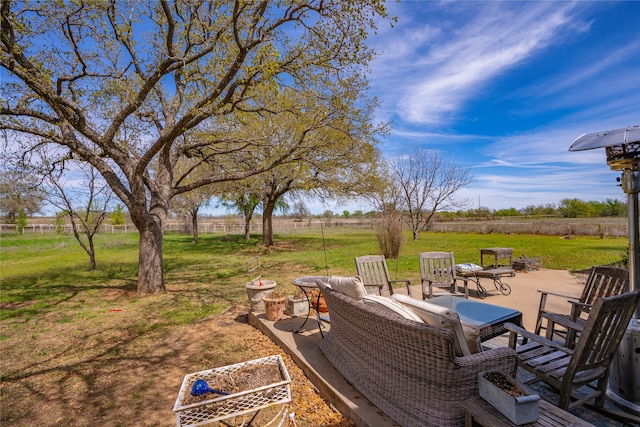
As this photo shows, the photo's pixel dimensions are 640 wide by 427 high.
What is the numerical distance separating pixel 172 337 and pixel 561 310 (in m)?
6.04

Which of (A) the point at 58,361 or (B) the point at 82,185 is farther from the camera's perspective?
(B) the point at 82,185

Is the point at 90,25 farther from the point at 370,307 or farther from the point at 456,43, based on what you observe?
the point at 456,43

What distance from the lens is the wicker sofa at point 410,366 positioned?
6.04 feet

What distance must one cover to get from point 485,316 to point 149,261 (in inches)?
283

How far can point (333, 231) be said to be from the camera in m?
31.3

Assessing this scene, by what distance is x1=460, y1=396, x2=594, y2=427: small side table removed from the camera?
151cm

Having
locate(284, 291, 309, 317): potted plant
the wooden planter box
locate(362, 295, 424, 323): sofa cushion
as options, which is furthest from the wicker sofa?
locate(284, 291, 309, 317): potted plant

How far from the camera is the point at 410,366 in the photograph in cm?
208

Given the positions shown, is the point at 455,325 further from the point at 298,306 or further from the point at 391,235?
the point at 391,235

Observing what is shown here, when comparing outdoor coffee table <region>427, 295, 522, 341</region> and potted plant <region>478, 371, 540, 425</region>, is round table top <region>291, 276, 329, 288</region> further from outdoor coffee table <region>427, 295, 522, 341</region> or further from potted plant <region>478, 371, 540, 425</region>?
potted plant <region>478, 371, 540, 425</region>

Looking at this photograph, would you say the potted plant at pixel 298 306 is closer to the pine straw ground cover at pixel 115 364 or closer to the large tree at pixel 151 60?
the pine straw ground cover at pixel 115 364

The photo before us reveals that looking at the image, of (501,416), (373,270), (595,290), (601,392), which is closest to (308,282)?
(373,270)

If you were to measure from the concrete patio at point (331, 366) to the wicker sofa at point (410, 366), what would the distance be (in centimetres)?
11

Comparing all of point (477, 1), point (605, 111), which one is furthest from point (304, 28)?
point (605, 111)
